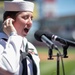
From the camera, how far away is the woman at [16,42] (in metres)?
2.47

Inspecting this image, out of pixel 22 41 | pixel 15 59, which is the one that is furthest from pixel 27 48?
pixel 15 59

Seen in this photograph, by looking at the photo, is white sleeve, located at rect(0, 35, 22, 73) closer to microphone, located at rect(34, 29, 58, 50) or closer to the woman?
the woman

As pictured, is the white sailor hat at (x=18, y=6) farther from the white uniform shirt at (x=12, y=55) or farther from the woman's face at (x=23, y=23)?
the white uniform shirt at (x=12, y=55)

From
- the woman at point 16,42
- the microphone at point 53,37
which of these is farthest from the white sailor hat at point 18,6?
the microphone at point 53,37

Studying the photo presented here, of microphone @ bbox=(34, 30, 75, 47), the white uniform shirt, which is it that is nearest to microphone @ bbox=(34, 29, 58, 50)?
microphone @ bbox=(34, 30, 75, 47)

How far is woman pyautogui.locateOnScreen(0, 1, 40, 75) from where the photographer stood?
2.47m

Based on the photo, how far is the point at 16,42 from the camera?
2.56 metres

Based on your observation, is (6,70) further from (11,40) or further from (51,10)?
(51,10)

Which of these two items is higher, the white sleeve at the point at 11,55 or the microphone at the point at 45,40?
the microphone at the point at 45,40

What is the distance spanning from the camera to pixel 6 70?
2.46m

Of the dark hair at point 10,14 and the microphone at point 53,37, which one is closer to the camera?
the microphone at point 53,37

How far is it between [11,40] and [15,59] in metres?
0.14

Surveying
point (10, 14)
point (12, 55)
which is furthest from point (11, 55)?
point (10, 14)

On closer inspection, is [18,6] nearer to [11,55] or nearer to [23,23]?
[23,23]
